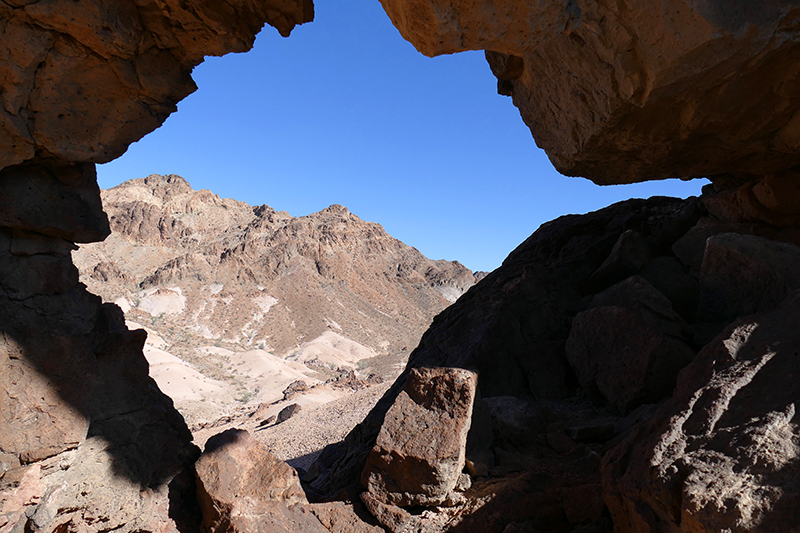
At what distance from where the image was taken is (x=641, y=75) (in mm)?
3824

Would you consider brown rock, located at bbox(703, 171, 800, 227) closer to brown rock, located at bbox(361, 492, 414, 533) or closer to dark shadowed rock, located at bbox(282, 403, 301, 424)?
brown rock, located at bbox(361, 492, 414, 533)

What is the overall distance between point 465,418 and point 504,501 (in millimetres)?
730

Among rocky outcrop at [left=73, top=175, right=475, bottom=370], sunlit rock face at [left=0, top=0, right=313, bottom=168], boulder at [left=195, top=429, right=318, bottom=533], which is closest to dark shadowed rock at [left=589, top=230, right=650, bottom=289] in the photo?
boulder at [left=195, top=429, right=318, bottom=533]

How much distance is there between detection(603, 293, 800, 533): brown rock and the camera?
236 centimetres

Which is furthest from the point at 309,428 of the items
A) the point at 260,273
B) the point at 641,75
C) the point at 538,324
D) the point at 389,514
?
the point at 260,273

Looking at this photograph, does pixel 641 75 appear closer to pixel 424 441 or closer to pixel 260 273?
pixel 424 441

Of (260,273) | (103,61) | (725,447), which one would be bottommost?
(725,447)

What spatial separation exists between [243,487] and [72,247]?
2975mm

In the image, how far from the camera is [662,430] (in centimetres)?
307

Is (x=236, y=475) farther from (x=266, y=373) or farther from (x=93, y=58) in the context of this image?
(x=266, y=373)

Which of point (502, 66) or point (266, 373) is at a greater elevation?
point (502, 66)

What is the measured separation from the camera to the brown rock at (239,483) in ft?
13.4

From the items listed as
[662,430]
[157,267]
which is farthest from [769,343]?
[157,267]

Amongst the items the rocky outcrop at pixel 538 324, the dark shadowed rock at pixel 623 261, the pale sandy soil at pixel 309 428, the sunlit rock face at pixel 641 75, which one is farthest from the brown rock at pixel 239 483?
the dark shadowed rock at pixel 623 261
